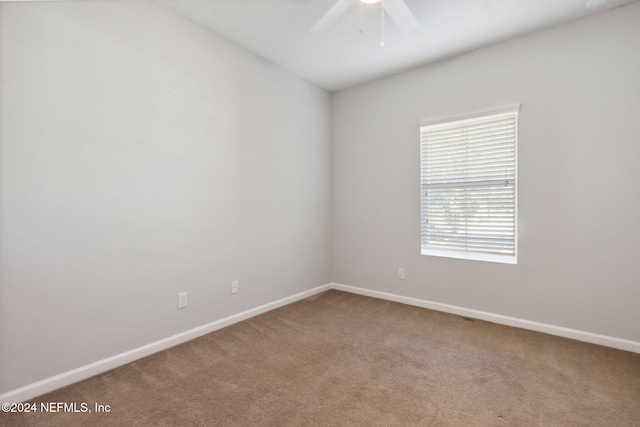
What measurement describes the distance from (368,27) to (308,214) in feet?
6.94

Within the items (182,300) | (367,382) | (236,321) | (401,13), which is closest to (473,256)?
(367,382)

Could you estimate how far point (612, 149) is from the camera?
2.38 m

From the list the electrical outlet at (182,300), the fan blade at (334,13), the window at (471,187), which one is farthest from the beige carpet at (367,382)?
the fan blade at (334,13)

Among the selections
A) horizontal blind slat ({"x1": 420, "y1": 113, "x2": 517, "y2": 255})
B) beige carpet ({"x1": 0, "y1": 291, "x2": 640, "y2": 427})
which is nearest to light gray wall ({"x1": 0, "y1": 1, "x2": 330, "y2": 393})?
beige carpet ({"x1": 0, "y1": 291, "x2": 640, "y2": 427})

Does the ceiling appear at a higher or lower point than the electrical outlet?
higher

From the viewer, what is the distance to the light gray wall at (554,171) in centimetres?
235

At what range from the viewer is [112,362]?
2090 mm

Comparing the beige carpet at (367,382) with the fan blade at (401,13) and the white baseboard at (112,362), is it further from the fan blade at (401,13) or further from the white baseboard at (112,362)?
the fan blade at (401,13)

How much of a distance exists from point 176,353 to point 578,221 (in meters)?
3.47

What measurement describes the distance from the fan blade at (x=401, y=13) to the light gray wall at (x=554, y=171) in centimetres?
135

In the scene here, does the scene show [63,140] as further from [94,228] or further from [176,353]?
[176,353]

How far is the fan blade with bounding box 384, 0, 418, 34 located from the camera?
1888mm

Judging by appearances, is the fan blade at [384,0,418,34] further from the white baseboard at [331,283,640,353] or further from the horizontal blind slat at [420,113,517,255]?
the white baseboard at [331,283,640,353]

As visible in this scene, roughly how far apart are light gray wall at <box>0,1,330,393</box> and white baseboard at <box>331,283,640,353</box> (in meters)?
1.39
